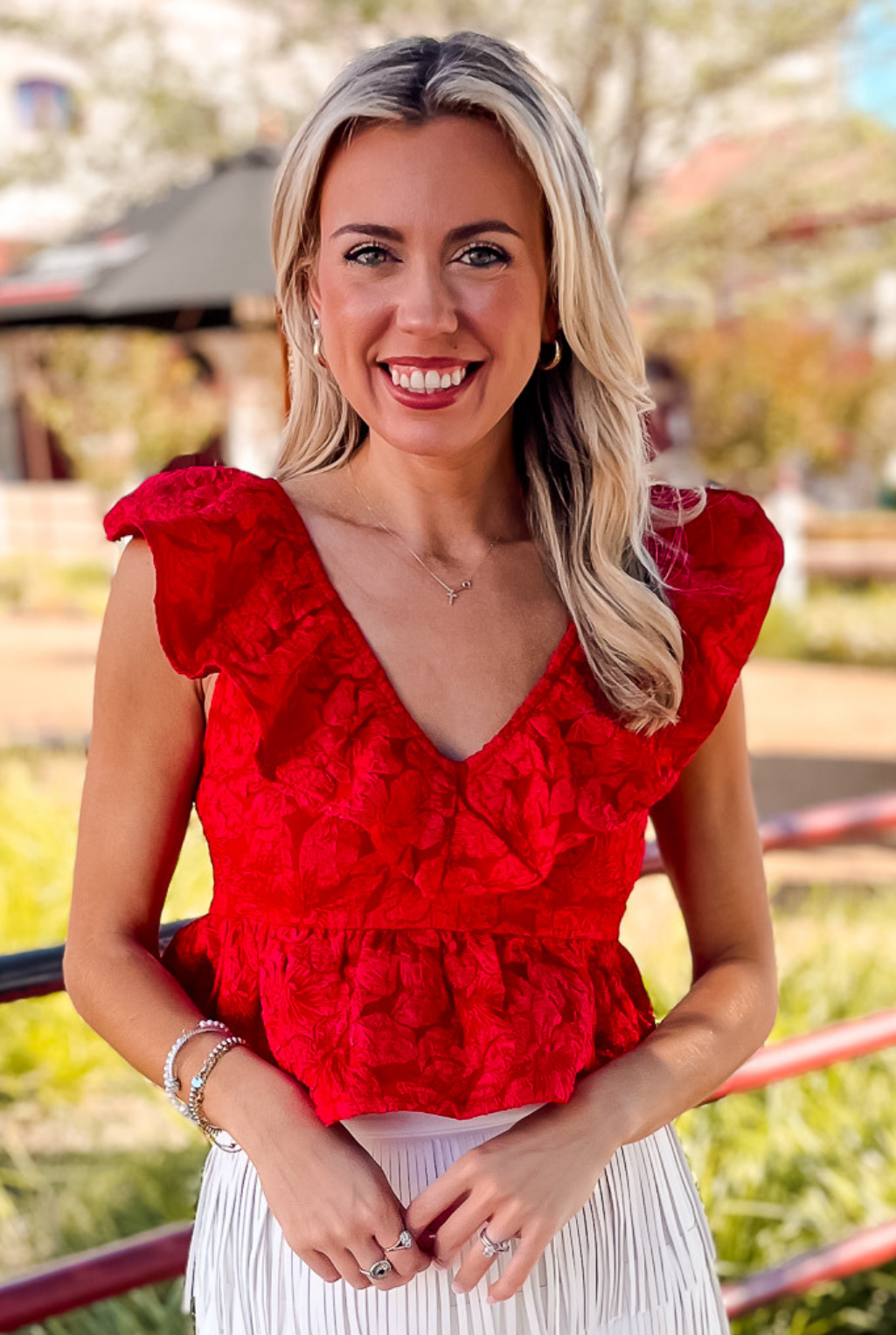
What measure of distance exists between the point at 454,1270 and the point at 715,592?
0.75 meters

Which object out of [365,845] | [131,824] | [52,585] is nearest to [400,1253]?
[365,845]

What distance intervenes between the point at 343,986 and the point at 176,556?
17.3 inches

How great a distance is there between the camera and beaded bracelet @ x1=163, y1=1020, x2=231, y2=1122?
1384 mm

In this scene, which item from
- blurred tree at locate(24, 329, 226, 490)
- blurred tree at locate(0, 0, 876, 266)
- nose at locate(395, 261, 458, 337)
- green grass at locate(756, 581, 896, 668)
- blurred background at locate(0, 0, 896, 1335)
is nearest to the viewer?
nose at locate(395, 261, 458, 337)

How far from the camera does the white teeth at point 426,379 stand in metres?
1.43

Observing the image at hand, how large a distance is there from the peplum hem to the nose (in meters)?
0.58

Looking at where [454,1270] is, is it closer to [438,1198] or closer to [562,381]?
[438,1198]

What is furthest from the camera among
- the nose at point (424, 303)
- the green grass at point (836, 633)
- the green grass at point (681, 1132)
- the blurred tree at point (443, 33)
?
the green grass at point (836, 633)

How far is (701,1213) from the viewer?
1613 mm

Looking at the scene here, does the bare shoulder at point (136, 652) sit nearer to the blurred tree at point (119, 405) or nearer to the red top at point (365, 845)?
the red top at point (365, 845)

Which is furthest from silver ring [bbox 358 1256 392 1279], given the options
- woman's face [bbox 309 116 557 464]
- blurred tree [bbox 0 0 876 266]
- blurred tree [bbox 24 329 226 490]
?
blurred tree [bbox 24 329 226 490]

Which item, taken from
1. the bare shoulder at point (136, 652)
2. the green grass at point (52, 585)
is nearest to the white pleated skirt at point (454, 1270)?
the bare shoulder at point (136, 652)

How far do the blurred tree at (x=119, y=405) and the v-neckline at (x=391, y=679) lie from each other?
A: 482 inches

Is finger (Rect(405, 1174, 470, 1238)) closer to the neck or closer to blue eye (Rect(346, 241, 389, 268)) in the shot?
the neck
